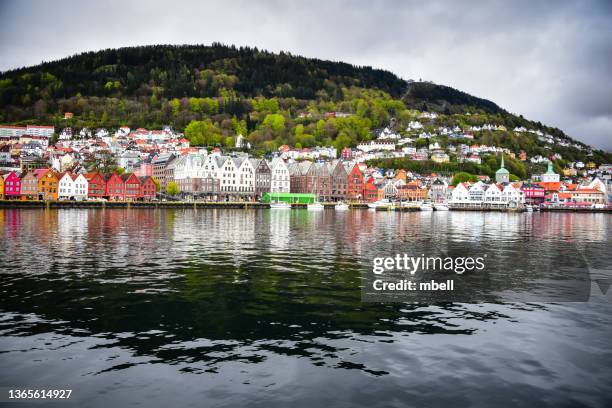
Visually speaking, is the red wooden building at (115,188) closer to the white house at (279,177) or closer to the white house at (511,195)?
the white house at (279,177)

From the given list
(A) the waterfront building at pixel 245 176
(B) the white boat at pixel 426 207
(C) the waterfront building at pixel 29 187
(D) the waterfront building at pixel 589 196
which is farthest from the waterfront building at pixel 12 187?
(D) the waterfront building at pixel 589 196

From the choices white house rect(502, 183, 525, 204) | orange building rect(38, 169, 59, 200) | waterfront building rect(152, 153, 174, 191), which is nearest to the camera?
orange building rect(38, 169, 59, 200)

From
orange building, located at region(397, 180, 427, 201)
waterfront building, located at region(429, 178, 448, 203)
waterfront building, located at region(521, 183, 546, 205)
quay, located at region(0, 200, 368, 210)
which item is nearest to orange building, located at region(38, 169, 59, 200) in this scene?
quay, located at region(0, 200, 368, 210)

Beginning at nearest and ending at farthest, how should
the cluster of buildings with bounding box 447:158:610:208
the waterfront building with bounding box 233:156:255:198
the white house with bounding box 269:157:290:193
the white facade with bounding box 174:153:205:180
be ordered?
1. the white facade with bounding box 174:153:205:180
2. the waterfront building with bounding box 233:156:255:198
3. the white house with bounding box 269:157:290:193
4. the cluster of buildings with bounding box 447:158:610:208

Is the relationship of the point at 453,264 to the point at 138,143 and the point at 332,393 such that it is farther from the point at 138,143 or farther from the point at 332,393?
the point at 138,143

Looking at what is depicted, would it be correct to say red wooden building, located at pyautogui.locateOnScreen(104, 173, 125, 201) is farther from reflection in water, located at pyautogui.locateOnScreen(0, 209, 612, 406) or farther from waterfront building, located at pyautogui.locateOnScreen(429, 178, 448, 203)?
reflection in water, located at pyautogui.locateOnScreen(0, 209, 612, 406)

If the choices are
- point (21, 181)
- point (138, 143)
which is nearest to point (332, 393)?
point (21, 181)

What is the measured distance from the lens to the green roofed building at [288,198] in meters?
125

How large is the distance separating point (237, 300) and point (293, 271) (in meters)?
6.01

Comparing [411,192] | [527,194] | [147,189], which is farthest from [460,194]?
[147,189]

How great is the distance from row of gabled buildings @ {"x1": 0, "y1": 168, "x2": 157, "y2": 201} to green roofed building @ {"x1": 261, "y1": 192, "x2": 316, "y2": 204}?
28101 mm

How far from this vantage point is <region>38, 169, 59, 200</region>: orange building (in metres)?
106

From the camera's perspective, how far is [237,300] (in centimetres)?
1571

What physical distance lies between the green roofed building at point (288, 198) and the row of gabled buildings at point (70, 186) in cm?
2810
